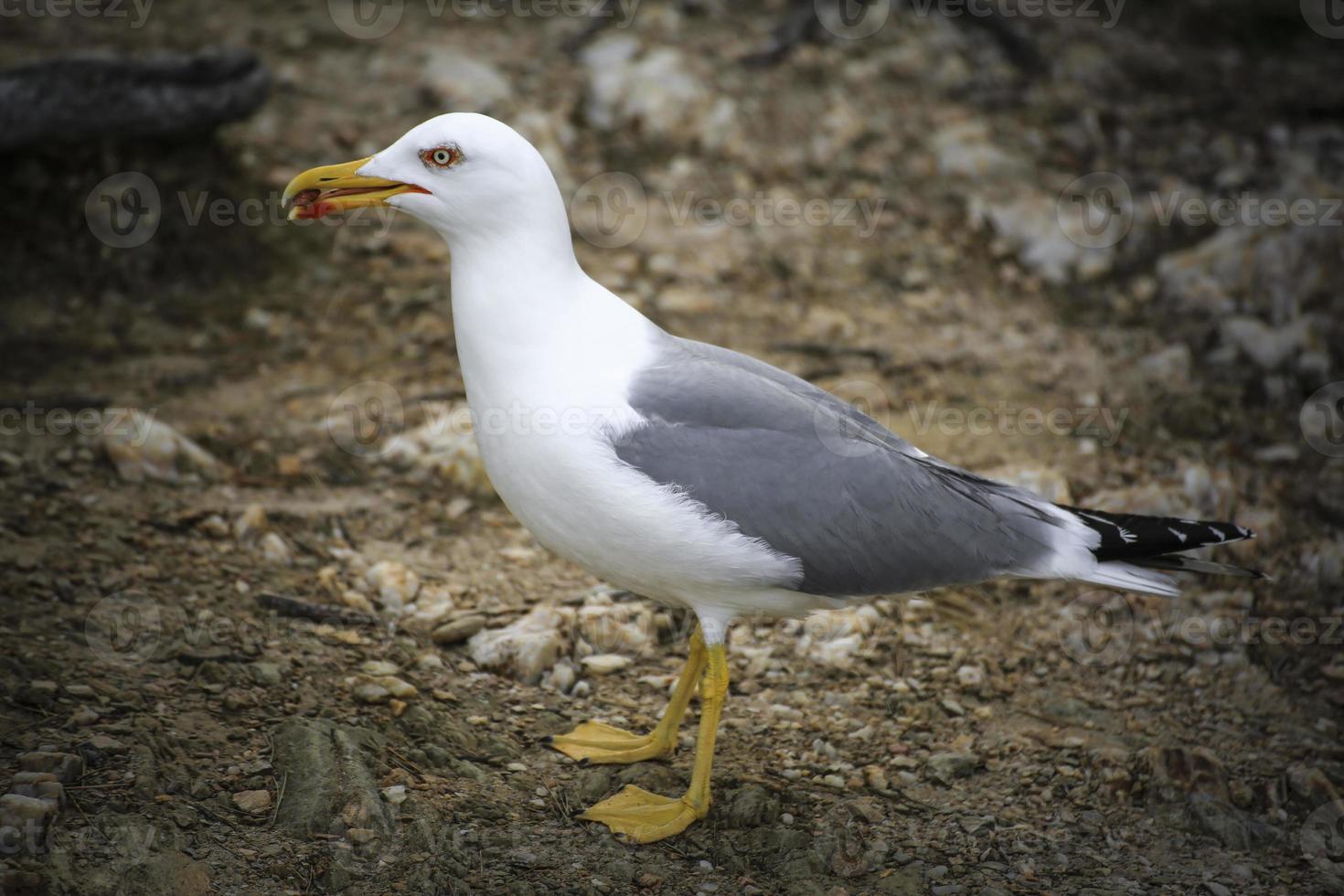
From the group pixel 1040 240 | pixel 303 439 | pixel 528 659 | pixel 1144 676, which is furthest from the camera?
pixel 1040 240

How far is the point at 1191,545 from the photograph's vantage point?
13.5 ft

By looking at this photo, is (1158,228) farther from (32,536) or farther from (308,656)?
(32,536)

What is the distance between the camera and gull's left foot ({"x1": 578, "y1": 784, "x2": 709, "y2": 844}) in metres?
3.81

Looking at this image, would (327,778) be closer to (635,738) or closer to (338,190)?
(635,738)

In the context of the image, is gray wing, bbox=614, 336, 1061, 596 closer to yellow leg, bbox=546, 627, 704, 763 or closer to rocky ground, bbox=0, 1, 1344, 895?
yellow leg, bbox=546, 627, 704, 763

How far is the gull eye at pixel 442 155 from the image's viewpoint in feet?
12.6

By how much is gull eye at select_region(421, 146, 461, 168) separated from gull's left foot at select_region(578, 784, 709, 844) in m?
2.16

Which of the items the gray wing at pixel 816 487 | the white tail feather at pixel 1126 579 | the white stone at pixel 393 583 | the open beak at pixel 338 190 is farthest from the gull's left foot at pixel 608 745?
the open beak at pixel 338 190

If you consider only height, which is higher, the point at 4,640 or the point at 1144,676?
the point at 4,640

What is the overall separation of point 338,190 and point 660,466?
143 cm

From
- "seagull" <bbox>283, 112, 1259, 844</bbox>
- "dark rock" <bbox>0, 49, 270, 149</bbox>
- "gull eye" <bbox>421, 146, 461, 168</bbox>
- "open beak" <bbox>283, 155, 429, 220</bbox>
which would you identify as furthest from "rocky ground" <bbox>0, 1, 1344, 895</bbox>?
"gull eye" <bbox>421, 146, 461, 168</bbox>

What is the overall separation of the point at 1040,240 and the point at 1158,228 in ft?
2.54

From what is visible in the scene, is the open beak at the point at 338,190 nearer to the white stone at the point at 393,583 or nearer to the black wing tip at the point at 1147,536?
the white stone at the point at 393,583

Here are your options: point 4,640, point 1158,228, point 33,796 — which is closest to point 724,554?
point 33,796
